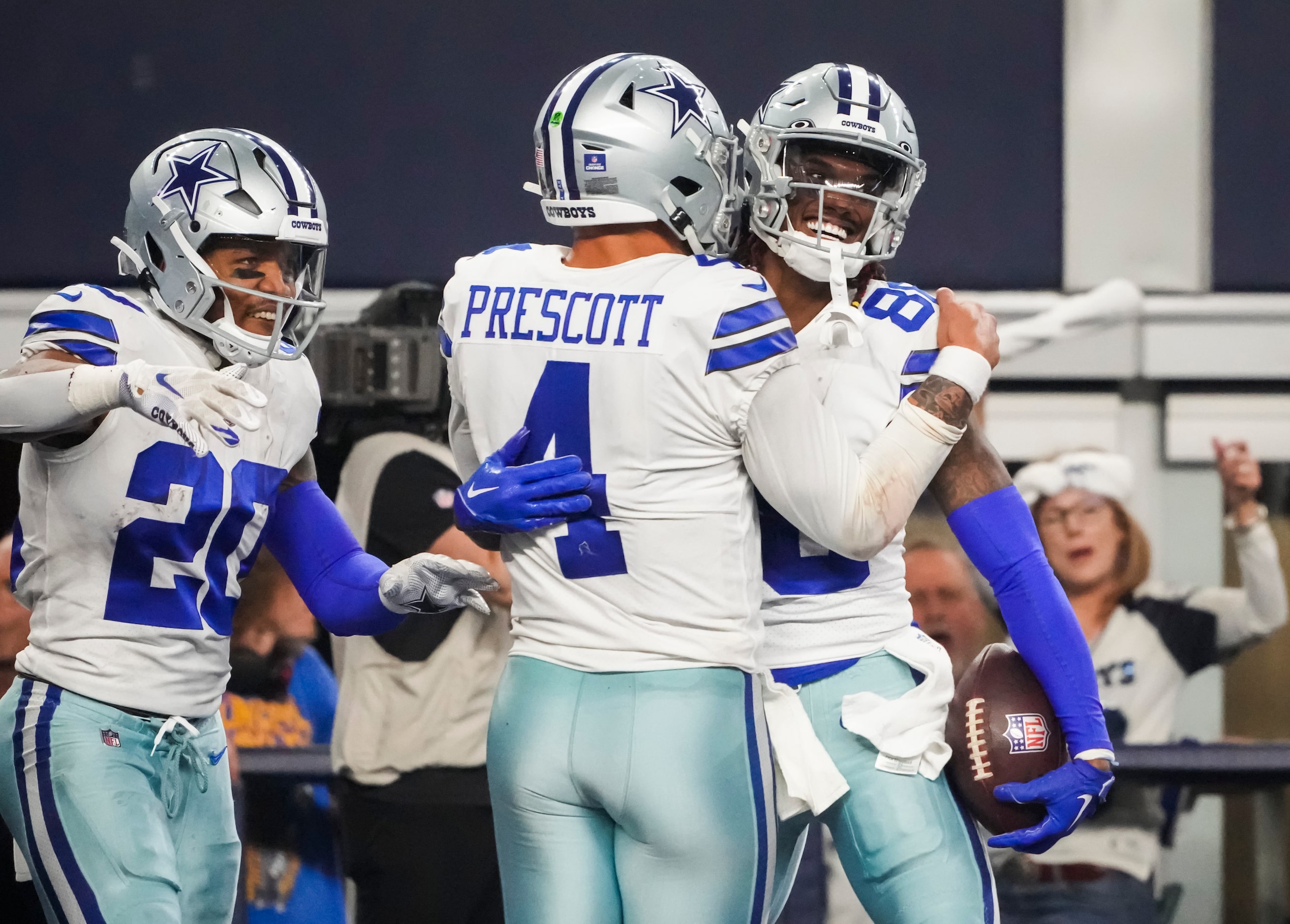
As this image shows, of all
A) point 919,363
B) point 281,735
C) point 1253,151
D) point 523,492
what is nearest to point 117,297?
point 523,492

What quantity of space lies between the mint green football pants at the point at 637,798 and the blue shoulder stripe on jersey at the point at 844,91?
75 cm

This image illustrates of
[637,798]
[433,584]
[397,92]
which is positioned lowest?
[637,798]

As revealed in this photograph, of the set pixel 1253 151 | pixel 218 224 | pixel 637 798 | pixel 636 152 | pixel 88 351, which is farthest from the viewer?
pixel 1253 151

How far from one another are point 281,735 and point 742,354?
2.25 metres

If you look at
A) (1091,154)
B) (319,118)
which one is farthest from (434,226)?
(1091,154)

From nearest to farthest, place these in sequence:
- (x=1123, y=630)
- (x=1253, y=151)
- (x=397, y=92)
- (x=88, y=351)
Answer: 1. (x=88, y=351)
2. (x=1123, y=630)
3. (x=1253, y=151)
4. (x=397, y=92)

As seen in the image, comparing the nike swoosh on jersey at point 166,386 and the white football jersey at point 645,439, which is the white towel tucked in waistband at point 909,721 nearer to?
the white football jersey at point 645,439

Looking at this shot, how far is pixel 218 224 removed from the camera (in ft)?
6.57

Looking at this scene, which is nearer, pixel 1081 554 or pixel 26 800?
pixel 26 800

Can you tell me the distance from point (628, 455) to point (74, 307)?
76 centimetres

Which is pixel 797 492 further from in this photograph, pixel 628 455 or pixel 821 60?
pixel 821 60

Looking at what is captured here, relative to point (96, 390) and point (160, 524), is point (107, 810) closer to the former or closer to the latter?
point (160, 524)

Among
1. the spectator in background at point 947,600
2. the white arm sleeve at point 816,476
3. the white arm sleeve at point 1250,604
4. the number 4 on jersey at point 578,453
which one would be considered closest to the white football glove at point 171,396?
the number 4 on jersey at point 578,453

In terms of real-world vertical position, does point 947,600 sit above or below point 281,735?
above
